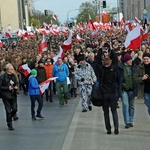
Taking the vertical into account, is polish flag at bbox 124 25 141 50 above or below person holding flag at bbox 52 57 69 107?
above

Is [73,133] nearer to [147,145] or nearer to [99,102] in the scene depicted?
[99,102]

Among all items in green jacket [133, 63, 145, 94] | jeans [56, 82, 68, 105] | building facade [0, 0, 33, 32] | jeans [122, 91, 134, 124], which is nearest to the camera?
green jacket [133, 63, 145, 94]

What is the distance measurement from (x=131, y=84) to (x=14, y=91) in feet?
9.53

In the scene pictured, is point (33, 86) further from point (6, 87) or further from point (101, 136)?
point (101, 136)

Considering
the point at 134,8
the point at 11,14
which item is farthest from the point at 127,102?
the point at 134,8

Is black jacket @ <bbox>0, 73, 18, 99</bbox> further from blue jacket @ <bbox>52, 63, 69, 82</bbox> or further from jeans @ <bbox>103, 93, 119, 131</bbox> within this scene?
blue jacket @ <bbox>52, 63, 69, 82</bbox>

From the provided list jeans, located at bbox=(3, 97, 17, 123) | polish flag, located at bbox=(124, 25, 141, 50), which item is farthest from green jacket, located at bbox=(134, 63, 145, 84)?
polish flag, located at bbox=(124, 25, 141, 50)

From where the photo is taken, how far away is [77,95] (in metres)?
20.0

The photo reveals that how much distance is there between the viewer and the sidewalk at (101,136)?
32.6ft

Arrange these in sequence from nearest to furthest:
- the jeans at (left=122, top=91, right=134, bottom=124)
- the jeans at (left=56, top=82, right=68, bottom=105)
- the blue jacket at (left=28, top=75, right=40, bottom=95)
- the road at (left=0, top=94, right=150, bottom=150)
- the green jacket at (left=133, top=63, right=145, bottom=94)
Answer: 1. the road at (left=0, top=94, right=150, bottom=150)
2. the green jacket at (left=133, top=63, right=145, bottom=94)
3. the jeans at (left=122, top=91, right=134, bottom=124)
4. the blue jacket at (left=28, top=75, right=40, bottom=95)
5. the jeans at (left=56, top=82, right=68, bottom=105)

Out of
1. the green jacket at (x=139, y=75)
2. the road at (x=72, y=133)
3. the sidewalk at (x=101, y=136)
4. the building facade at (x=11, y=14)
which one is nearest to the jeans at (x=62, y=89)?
the road at (x=72, y=133)

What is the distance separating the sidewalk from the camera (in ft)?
32.6

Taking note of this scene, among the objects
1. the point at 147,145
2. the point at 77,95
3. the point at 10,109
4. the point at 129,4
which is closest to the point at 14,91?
the point at 10,109

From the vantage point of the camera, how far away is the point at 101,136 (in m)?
10.9
